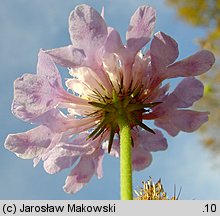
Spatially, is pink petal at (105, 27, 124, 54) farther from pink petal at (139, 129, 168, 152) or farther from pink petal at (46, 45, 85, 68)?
pink petal at (139, 129, 168, 152)

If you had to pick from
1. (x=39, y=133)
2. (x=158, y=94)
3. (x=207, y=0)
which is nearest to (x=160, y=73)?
(x=158, y=94)

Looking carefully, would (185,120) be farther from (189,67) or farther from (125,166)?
(125,166)

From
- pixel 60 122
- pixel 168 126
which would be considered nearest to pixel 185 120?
pixel 168 126

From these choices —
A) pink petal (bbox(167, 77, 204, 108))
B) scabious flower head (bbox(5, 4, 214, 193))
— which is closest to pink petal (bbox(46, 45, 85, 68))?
scabious flower head (bbox(5, 4, 214, 193))

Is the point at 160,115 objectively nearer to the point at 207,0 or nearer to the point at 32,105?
the point at 32,105

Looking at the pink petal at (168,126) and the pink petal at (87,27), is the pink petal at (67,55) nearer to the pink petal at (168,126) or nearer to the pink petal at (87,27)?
the pink petal at (87,27)
